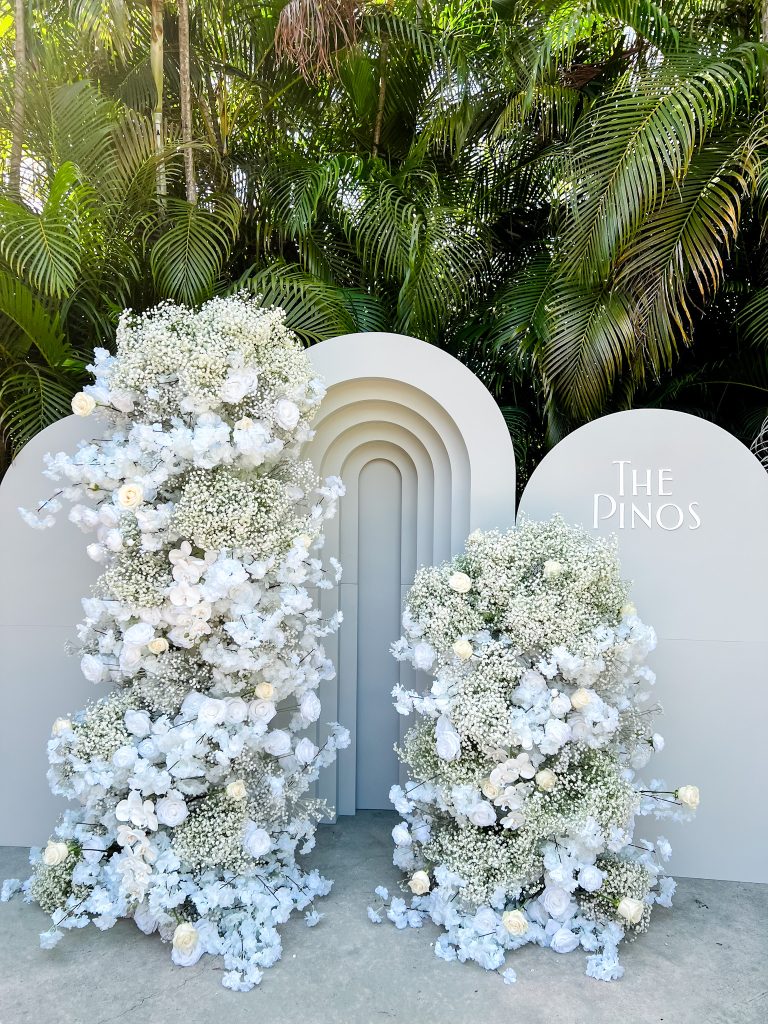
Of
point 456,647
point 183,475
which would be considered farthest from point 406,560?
point 183,475

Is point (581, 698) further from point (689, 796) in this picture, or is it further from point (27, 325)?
point (27, 325)

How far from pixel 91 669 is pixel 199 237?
2.90 metres

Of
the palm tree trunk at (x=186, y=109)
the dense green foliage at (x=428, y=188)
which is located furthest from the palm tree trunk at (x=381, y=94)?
the palm tree trunk at (x=186, y=109)

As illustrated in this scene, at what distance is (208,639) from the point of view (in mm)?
3438

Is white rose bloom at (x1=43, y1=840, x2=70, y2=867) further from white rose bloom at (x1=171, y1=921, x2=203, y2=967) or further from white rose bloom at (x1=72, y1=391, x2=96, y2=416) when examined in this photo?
white rose bloom at (x1=72, y1=391, x2=96, y2=416)

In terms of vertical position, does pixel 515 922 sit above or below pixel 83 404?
below

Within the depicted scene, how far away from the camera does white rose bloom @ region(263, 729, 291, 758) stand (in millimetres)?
3385

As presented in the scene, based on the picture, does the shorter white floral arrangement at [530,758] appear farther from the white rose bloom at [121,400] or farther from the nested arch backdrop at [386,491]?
the white rose bloom at [121,400]

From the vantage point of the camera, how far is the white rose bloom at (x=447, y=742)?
317 cm

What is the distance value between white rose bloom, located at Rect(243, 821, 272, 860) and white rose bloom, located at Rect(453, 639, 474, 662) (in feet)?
3.73

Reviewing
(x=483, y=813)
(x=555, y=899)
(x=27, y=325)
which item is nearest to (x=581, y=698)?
(x=483, y=813)

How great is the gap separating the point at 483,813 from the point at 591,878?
19.6 inches

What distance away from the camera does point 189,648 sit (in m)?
3.40

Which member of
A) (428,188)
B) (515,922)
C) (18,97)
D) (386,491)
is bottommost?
(515,922)
